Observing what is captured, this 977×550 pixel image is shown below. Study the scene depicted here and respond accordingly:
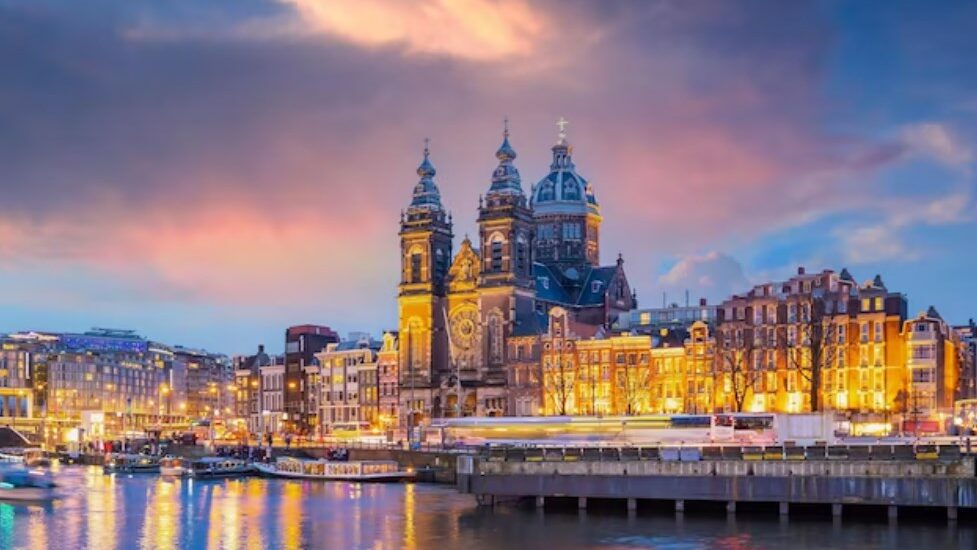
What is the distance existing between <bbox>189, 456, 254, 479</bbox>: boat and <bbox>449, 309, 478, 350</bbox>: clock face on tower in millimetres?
45359

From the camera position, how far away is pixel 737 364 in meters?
148

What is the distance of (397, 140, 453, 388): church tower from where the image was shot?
183 metres

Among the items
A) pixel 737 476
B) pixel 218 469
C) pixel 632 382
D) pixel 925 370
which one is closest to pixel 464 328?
pixel 632 382

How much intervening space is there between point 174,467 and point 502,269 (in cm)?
5248

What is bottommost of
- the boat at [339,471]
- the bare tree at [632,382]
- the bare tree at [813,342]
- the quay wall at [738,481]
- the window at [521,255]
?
the boat at [339,471]

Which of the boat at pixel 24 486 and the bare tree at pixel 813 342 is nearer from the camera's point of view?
the boat at pixel 24 486

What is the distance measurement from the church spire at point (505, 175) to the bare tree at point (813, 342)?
48.1m

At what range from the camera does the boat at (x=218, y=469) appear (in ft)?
439

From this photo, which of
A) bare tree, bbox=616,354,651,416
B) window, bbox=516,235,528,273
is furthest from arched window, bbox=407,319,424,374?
bare tree, bbox=616,354,651,416

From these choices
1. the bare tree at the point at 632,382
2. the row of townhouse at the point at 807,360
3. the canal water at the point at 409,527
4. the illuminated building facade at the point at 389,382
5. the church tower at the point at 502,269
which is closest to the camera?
the canal water at the point at 409,527

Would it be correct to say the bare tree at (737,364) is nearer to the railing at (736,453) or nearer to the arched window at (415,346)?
the arched window at (415,346)

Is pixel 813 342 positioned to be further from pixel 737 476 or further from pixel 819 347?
pixel 737 476

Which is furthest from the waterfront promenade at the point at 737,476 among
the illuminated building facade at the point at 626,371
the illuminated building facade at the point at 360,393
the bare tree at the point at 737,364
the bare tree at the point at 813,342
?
the illuminated building facade at the point at 360,393

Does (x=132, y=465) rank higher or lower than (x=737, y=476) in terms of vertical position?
lower
